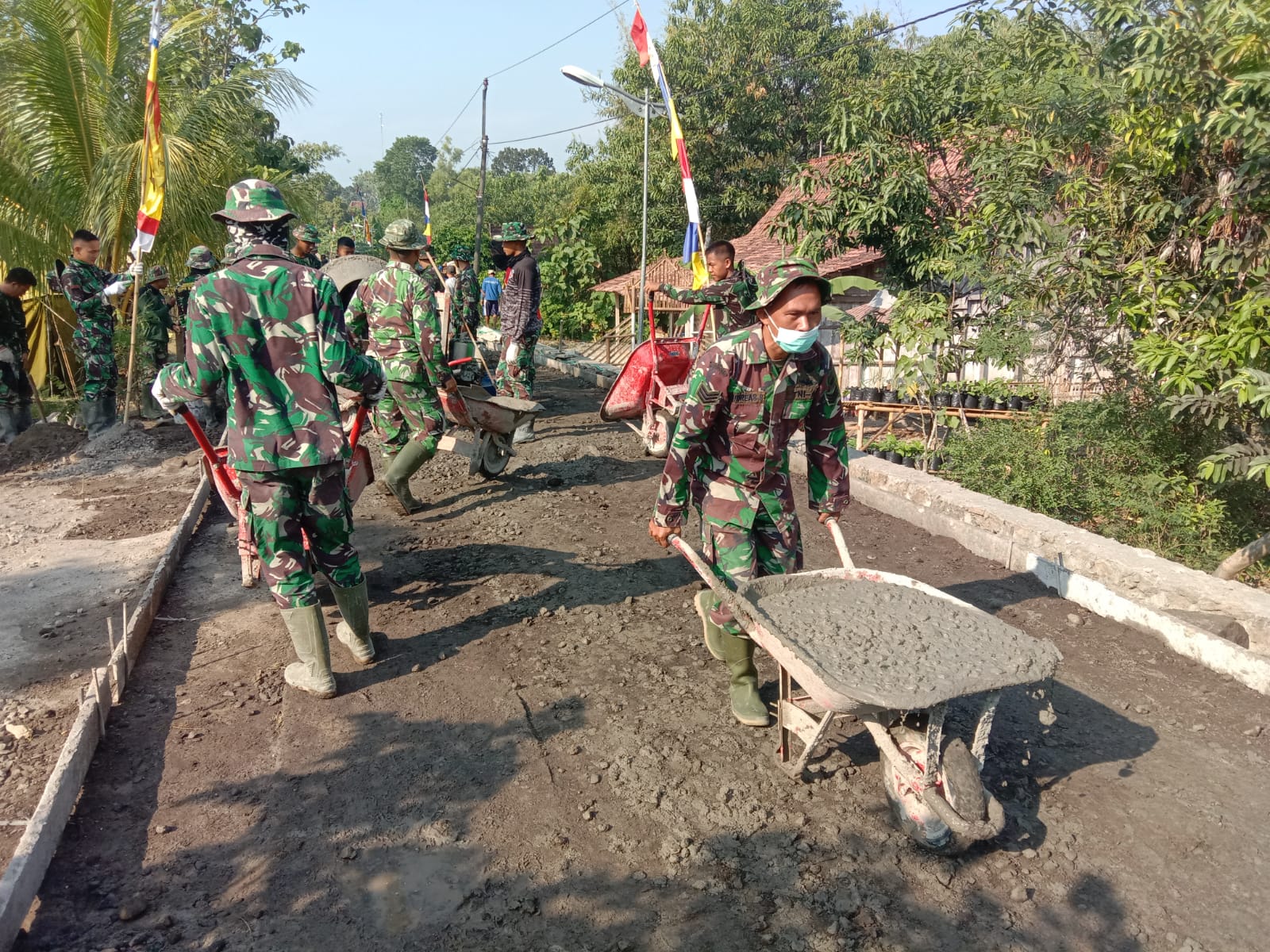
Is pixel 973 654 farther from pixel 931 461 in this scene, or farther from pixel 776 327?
pixel 931 461

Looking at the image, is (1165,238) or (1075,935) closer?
(1075,935)

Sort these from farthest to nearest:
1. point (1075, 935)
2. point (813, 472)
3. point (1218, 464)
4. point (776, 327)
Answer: point (1218, 464)
point (813, 472)
point (776, 327)
point (1075, 935)

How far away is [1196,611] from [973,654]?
2.25 meters

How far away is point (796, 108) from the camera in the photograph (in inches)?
810

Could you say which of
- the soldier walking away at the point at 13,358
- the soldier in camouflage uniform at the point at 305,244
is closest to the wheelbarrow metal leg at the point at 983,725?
the soldier in camouflage uniform at the point at 305,244

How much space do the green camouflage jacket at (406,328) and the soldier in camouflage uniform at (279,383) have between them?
202 cm

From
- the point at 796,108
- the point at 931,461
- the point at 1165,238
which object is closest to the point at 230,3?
the point at 796,108

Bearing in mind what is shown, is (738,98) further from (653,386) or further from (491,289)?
(653,386)

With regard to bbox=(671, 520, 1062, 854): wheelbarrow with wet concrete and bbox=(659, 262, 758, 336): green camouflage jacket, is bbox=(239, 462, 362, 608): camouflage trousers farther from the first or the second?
bbox=(659, 262, 758, 336): green camouflage jacket

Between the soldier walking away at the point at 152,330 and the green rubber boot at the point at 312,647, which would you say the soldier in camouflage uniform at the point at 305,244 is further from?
the green rubber boot at the point at 312,647

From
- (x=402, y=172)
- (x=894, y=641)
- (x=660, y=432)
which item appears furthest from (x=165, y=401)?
(x=402, y=172)

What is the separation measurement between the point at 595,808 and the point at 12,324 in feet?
28.4

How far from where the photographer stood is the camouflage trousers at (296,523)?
3676 mm

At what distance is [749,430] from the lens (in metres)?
3.43
